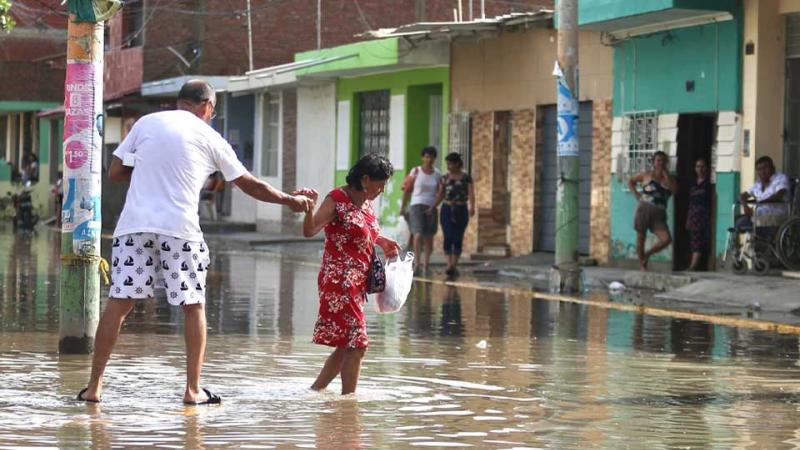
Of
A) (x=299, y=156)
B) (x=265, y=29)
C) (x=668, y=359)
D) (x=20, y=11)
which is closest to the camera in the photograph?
(x=668, y=359)

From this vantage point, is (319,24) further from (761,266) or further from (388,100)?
(761,266)

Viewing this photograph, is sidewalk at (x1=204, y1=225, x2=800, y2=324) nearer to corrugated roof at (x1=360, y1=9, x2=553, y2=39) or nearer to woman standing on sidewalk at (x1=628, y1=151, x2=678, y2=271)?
woman standing on sidewalk at (x1=628, y1=151, x2=678, y2=271)

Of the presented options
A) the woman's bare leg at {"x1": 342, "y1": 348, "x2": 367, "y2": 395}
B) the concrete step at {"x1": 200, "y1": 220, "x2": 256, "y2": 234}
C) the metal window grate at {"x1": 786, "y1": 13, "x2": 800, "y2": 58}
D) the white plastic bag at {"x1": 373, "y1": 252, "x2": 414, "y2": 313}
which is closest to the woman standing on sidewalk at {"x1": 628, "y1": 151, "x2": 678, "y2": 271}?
the metal window grate at {"x1": 786, "y1": 13, "x2": 800, "y2": 58}

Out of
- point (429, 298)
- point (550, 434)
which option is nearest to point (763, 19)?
point (429, 298)

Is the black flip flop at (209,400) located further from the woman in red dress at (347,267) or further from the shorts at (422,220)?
the shorts at (422,220)

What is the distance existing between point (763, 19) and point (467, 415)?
46.2ft

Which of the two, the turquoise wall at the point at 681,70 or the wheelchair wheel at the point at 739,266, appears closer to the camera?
the wheelchair wheel at the point at 739,266

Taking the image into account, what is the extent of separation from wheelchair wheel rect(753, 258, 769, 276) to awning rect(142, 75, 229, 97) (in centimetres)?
2155

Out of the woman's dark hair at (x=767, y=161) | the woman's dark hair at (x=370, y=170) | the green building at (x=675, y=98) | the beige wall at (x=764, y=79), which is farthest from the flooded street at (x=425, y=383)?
the green building at (x=675, y=98)

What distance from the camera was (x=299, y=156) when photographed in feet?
130

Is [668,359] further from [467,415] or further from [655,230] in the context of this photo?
[655,230]

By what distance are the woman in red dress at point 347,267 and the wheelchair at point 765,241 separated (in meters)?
11.6

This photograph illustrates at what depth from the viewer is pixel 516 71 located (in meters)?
29.0

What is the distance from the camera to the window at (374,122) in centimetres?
3484
